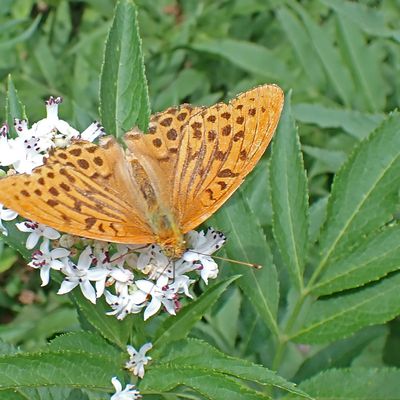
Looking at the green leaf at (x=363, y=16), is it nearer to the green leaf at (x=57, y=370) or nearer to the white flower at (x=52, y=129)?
the white flower at (x=52, y=129)

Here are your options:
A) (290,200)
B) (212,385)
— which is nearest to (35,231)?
(212,385)

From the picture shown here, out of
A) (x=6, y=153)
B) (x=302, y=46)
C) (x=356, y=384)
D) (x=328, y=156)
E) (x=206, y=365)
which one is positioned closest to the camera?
(x=206, y=365)

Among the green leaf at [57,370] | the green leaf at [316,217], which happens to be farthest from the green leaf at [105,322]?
the green leaf at [316,217]

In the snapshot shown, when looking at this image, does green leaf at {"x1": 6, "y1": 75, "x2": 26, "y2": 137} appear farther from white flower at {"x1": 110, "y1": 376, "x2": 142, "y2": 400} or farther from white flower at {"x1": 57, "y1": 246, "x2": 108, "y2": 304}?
white flower at {"x1": 110, "y1": 376, "x2": 142, "y2": 400}

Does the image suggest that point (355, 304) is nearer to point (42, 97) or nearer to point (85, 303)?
point (85, 303)

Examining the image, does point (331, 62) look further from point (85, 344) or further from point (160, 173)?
point (85, 344)

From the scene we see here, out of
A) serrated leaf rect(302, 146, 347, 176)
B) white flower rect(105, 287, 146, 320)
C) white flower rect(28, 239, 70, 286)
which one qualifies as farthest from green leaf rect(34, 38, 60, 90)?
white flower rect(105, 287, 146, 320)
